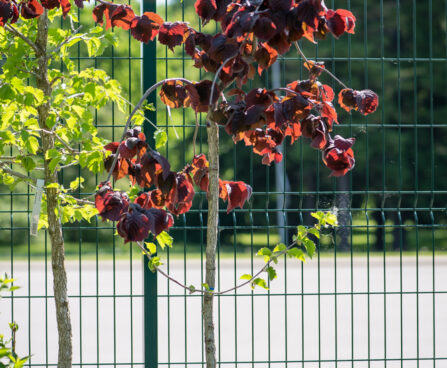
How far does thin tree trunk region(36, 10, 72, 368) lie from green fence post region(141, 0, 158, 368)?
0.75m

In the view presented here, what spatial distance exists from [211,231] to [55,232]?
112 cm

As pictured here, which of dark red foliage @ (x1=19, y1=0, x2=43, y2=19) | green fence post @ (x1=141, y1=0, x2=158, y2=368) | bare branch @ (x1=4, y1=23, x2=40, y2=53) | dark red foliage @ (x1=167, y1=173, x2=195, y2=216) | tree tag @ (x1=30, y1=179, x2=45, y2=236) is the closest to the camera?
dark red foliage @ (x1=167, y1=173, x2=195, y2=216)

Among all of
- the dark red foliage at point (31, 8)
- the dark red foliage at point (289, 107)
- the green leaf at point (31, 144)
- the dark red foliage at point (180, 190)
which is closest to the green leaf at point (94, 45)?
the dark red foliage at point (31, 8)

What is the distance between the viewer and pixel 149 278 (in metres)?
4.07

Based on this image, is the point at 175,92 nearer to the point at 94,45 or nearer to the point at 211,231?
the point at 211,231

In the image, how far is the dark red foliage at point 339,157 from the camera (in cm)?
233

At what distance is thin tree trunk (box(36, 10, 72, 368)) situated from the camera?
10.9 feet

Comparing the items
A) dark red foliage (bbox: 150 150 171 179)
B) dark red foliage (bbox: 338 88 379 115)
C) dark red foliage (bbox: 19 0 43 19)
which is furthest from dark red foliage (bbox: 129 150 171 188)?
dark red foliage (bbox: 19 0 43 19)

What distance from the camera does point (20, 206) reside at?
2211 cm

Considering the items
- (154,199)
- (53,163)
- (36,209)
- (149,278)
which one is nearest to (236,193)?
(154,199)

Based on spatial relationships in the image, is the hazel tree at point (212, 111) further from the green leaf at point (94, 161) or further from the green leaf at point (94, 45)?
the green leaf at point (94, 45)

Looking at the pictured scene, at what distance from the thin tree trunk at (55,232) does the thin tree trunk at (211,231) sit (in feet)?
3.52

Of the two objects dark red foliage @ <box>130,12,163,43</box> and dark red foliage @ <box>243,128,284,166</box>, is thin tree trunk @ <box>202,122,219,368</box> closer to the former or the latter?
dark red foliage @ <box>243,128,284,166</box>

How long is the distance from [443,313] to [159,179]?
10.1 meters
